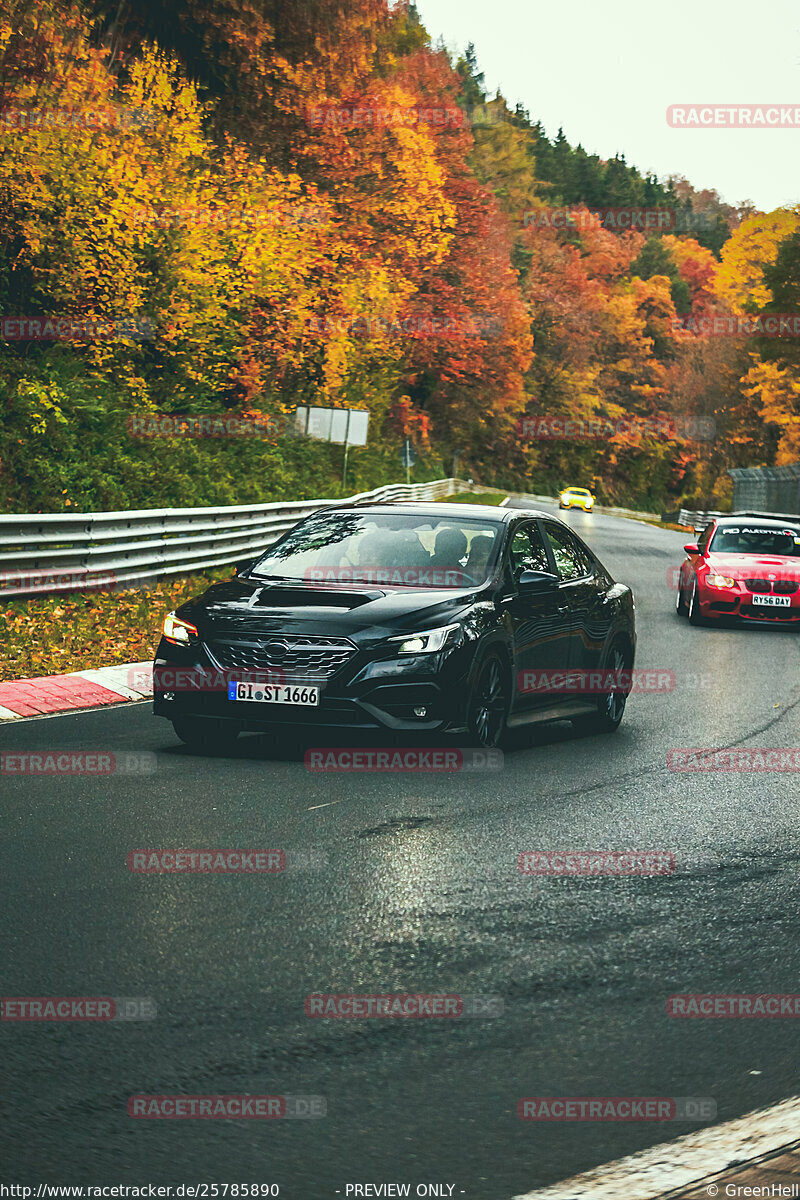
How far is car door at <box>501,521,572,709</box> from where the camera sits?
33.7 ft

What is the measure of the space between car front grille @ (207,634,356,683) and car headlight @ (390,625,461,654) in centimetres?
30

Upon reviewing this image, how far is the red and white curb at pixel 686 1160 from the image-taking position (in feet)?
11.8

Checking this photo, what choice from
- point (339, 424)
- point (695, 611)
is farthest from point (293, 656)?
point (339, 424)

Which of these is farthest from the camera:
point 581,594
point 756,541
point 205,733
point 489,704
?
point 756,541

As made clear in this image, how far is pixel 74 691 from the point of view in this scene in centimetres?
1212

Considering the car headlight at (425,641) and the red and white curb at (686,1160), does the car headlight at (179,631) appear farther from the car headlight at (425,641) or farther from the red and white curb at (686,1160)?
the red and white curb at (686,1160)

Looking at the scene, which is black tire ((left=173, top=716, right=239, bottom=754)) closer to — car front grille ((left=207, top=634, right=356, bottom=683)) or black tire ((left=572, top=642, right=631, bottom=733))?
car front grille ((left=207, top=634, right=356, bottom=683))

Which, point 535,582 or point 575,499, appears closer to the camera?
point 535,582

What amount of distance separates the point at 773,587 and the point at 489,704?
37.2 feet

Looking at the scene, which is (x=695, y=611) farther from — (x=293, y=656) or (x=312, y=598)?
(x=293, y=656)

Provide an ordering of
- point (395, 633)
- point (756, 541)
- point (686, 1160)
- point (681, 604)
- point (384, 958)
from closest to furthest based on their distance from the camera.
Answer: point (686, 1160), point (384, 958), point (395, 633), point (756, 541), point (681, 604)

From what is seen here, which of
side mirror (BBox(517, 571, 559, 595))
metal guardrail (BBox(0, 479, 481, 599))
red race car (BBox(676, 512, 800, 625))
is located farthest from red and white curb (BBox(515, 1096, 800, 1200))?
red race car (BBox(676, 512, 800, 625))

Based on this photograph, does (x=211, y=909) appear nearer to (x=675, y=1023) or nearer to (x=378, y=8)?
(x=675, y=1023)

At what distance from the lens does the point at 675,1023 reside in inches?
192
